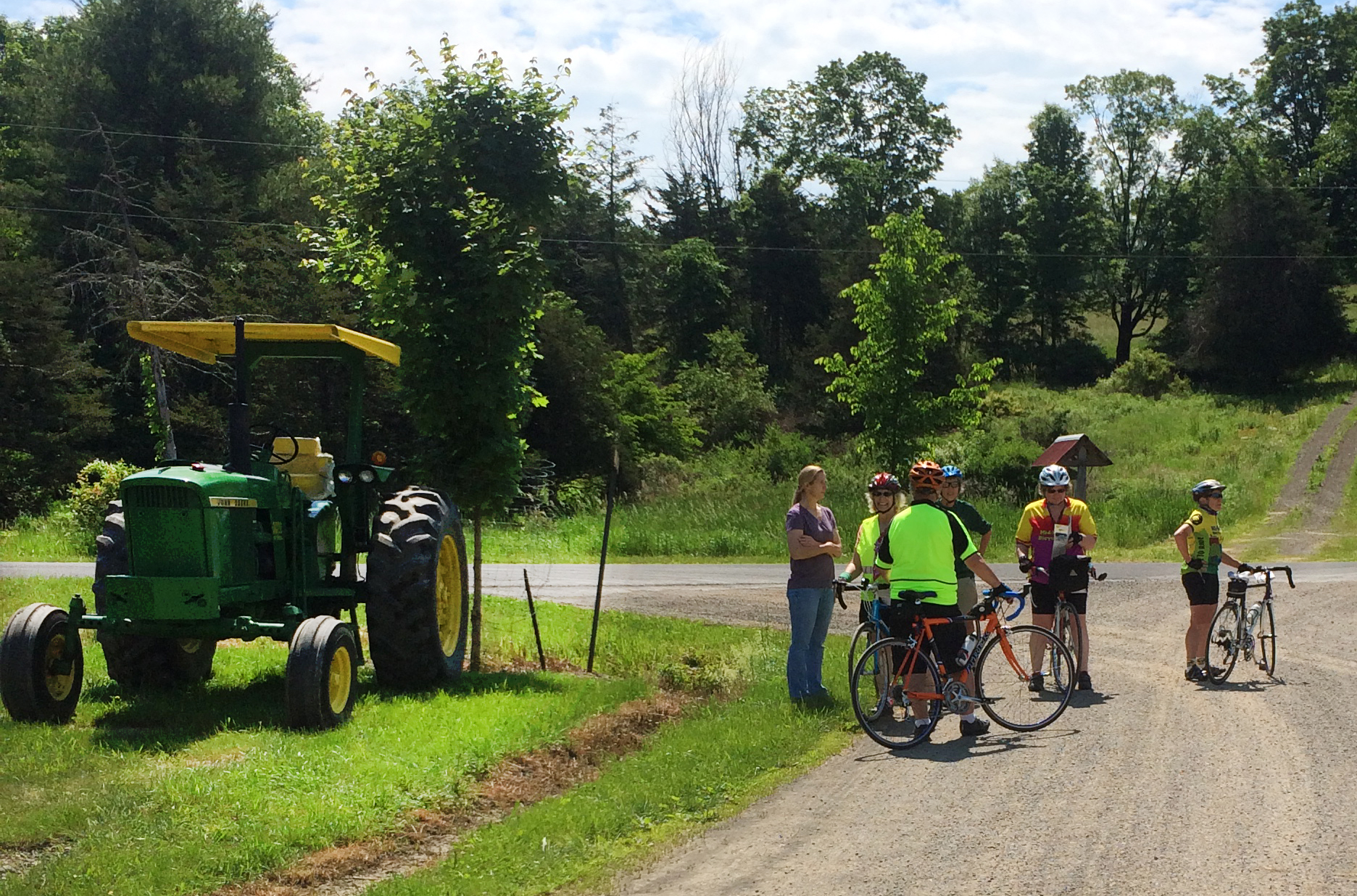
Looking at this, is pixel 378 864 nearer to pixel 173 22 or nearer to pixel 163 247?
pixel 163 247

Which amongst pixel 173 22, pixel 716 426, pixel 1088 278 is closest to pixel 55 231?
pixel 173 22

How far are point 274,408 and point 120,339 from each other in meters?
7.98

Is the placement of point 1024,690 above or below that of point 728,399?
below

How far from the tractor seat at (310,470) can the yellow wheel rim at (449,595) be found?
113 centimetres

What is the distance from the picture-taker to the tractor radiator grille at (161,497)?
8859 mm

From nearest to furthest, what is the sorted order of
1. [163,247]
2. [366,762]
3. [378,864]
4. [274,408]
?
[378,864] < [366,762] < [274,408] < [163,247]

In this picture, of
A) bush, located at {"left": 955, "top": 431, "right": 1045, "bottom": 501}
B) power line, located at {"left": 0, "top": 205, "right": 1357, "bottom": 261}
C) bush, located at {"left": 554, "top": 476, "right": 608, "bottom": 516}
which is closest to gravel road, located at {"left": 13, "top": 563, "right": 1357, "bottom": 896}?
bush, located at {"left": 554, "top": 476, "right": 608, "bottom": 516}

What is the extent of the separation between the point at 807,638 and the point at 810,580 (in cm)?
47

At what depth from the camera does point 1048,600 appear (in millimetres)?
11039

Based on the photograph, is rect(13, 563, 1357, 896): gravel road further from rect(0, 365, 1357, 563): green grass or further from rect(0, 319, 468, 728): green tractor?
rect(0, 365, 1357, 563): green grass

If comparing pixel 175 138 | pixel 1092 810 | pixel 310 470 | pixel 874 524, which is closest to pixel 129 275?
pixel 175 138

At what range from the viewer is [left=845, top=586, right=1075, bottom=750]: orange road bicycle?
9.20 m

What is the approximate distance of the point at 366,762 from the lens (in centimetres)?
789

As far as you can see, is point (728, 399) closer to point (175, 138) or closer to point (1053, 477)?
point (175, 138)
